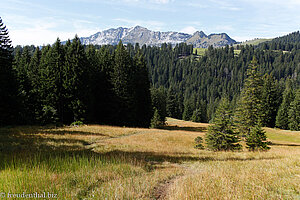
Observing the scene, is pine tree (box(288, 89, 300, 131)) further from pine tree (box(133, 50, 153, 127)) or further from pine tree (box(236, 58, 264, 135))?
pine tree (box(133, 50, 153, 127))

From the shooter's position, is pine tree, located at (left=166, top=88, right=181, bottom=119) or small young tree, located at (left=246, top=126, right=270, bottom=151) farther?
pine tree, located at (left=166, top=88, right=181, bottom=119)

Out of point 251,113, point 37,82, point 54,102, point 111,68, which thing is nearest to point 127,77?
point 111,68

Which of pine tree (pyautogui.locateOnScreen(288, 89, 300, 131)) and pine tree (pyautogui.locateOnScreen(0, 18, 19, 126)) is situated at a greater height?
pine tree (pyautogui.locateOnScreen(0, 18, 19, 126))

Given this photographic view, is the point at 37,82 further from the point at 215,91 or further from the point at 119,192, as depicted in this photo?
the point at 215,91

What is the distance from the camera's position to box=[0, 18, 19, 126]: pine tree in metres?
31.5

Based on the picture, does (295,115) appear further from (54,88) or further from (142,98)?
(54,88)

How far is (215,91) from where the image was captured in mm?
186000

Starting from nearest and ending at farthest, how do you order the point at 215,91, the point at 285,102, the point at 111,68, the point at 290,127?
the point at 111,68
the point at 290,127
the point at 285,102
the point at 215,91

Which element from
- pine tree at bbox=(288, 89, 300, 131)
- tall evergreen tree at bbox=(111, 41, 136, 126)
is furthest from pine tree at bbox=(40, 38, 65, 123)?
pine tree at bbox=(288, 89, 300, 131)

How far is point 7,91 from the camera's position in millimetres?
32531

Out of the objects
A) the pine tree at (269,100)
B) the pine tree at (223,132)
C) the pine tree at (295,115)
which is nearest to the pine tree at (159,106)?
the pine tree at (223,132)

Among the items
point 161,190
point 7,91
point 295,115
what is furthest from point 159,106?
point 161,190

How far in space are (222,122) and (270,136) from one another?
38147 millimetres

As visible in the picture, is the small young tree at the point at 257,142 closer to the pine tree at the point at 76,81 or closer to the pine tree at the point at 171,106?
the pine tree at the point at 76,81
